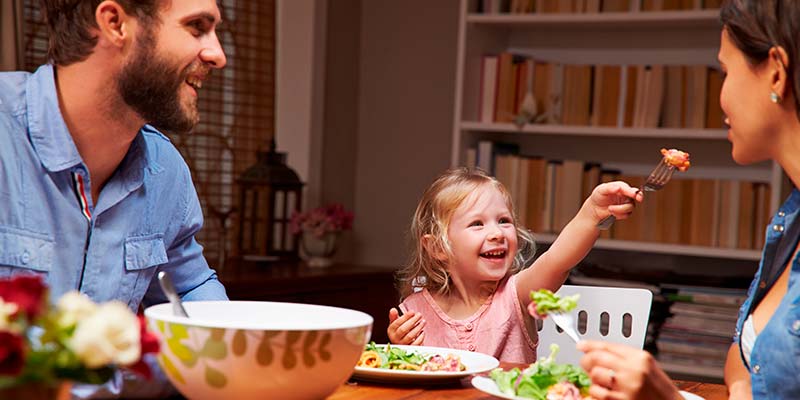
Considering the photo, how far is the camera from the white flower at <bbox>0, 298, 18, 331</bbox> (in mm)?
669

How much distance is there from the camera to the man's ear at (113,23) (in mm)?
1673

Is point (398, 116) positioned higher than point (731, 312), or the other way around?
point (398, 116)

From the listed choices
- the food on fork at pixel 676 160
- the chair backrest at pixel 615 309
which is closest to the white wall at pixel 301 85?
the chair backrest at pixel 615 309

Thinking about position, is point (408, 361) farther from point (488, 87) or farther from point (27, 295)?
point (488, 87)

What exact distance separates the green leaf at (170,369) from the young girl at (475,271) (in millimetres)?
994

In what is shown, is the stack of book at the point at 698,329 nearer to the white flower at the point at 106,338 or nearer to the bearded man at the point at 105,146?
the bearded man at the point at 105,146

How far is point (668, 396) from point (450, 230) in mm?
1138

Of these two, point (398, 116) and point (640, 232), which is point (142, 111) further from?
point (398, 116)

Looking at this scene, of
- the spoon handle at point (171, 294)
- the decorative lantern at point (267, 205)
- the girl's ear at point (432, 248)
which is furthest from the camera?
the decorative lantern at point (267, 205)

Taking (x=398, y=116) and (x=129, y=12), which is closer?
(x=129, y=12)

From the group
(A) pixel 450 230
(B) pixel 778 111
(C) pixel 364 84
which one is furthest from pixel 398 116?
(B) pixel 778 111

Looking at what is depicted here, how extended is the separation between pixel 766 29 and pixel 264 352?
0.76 metres

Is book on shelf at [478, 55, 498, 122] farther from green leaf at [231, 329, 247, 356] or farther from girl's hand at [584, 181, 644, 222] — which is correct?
green leaf at [231, 329, 247, 356]

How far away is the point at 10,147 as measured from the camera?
1.54 metres
